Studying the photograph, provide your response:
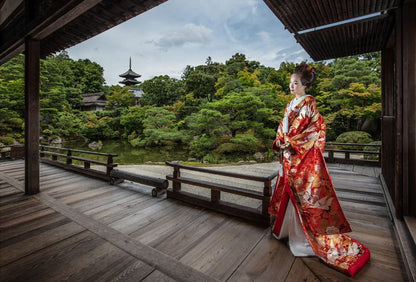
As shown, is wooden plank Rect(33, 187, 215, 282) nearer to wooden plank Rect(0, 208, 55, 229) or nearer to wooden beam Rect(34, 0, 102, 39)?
wooden plank Rect(0, 208, 55, 229)

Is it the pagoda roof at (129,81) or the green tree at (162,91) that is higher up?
the pagoda roof at (129,81)

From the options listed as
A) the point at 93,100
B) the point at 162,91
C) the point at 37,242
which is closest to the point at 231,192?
the point at 37,242

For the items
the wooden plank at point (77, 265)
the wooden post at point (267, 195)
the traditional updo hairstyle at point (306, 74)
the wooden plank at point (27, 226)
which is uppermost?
the traditional updo hairstyle at point (306, 74)

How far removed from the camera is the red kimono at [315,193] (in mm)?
1863

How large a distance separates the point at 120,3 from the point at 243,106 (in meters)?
8.03

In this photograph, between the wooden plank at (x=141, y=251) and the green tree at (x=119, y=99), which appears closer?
the wooden plank at (x=141, y=251)

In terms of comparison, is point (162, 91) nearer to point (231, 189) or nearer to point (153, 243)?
point (231, 189)

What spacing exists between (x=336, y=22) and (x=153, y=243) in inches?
145

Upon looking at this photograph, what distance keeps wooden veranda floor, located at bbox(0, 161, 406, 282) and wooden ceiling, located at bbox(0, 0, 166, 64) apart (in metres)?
2.72

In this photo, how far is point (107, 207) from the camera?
125 inches

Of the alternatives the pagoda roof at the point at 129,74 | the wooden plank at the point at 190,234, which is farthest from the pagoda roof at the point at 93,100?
the wooden plank at the point at 190,234

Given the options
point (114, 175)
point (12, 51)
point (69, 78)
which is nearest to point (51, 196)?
point (114, 175)

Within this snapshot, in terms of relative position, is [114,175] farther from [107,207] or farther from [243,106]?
[243,106]

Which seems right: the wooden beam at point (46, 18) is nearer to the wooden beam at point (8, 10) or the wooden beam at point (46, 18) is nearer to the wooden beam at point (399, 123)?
the wooden beam at point (8, 10)
